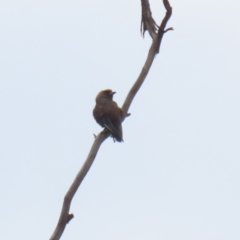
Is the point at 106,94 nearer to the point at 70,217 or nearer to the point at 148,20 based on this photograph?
the point at 148,20

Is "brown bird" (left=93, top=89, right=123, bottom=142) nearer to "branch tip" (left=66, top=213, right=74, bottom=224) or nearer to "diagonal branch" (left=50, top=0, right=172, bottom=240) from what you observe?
"diagonal branch" (left=50, top=0, right=172, bottom=240)

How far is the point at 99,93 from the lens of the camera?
11000mm

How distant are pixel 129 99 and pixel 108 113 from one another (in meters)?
3.15

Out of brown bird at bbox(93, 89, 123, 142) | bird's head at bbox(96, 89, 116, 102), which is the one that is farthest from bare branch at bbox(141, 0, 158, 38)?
bird's head at bbox(96, 89, 116, 102)

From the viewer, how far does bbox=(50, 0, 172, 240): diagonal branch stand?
4.95 m

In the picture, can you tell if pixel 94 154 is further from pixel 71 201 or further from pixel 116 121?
pixel 116 121

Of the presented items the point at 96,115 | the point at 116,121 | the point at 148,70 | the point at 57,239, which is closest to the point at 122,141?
the point at 116,121

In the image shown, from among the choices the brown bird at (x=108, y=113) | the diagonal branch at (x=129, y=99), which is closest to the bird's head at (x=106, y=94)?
the brown bird at (x=108, y=113)

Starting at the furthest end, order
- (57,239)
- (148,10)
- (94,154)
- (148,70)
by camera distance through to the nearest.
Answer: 1. (148,10)
2. (148,70)
3. (94,154)
4. (57,239)

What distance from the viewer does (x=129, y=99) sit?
6.80 metres

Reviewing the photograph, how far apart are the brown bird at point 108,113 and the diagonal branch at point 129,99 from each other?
1.89 meters

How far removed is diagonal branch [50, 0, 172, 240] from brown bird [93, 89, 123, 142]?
1889 mm

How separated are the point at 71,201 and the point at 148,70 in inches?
73.3

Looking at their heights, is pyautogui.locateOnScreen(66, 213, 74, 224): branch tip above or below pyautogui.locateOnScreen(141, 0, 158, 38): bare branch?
below
